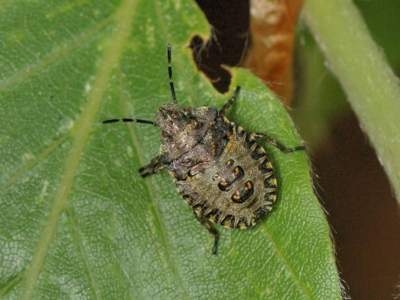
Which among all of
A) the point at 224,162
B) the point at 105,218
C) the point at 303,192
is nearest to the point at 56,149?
the point at 105,218

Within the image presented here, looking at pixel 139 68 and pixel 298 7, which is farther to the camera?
pixel 298 7

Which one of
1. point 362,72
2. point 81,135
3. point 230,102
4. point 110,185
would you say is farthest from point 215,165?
point 362,72

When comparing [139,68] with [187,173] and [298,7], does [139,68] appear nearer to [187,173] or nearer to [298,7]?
[187,173]

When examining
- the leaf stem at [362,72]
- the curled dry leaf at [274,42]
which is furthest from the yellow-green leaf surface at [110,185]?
the curled dry leaf at [274,42]

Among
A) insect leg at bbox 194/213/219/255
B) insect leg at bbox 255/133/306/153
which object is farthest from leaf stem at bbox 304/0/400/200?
insect leg at bbox 194/213/219/255

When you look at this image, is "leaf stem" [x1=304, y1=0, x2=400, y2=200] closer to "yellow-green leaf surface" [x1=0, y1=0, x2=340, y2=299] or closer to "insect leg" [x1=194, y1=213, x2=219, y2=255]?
"yellow-green leaf surface" [x1=0, y1=0, x2=340, y2=299]

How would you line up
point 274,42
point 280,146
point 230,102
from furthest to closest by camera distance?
1. point 274,42
2. point 230,102
3. point 280,146

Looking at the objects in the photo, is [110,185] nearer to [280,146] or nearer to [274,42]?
[280,146]
